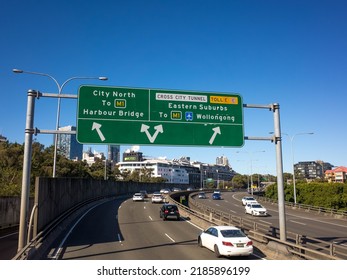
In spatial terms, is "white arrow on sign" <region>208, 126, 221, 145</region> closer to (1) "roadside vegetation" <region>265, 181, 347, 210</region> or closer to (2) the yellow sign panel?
(2) the yellow sign panel

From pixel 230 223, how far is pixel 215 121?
38.0ft

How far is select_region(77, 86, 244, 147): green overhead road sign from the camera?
54.8 feet

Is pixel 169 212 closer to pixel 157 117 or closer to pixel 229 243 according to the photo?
pixel 229 243

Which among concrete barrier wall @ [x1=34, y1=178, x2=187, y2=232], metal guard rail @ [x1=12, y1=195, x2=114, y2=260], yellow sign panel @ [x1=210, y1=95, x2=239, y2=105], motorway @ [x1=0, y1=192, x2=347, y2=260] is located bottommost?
motorway @ [x1=0, y1=192, x2=347, y2=260]

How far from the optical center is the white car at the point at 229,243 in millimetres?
15812

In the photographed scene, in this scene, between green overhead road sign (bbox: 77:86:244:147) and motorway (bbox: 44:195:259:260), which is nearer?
motorway (bbox: 44:195:259:260)

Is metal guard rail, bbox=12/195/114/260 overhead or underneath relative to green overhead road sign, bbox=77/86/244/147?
underneath

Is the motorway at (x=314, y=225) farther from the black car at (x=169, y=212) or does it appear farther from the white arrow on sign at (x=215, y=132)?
the white arrow on sign at (x=215, y=132)

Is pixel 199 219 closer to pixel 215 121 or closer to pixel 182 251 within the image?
pixel 182 251

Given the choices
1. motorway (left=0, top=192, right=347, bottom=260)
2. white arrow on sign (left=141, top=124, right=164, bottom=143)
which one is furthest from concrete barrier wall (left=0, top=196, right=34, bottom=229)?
white arrow on sign (left=141, top=124, right=164, bottom=143)

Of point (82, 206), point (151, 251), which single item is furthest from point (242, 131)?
point (82, 206)

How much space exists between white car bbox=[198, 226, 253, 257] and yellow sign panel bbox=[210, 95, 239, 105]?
6.71 metres

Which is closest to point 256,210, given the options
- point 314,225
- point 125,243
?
point 314,225

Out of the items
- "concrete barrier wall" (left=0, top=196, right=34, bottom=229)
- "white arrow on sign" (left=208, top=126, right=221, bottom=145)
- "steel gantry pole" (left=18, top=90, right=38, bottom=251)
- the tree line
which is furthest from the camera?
the tree line
